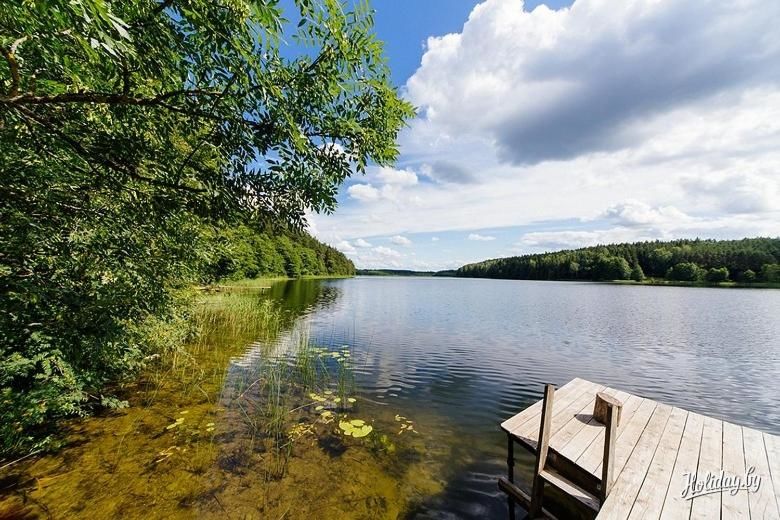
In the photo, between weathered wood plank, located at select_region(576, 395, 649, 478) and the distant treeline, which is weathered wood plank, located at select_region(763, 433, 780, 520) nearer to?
weathered wood plank, located at select_region(576, 395, 649, 478)

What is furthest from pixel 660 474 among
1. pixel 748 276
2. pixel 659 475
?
pixel 748 276

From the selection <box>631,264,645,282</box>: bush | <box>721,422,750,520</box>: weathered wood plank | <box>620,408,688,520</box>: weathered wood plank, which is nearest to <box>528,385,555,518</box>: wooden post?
<box>620,408,688,520</box>: weathered wood plank

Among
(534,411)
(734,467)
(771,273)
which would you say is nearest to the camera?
(734,467)

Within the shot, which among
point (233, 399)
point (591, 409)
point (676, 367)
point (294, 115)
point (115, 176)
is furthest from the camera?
point (676, 367)

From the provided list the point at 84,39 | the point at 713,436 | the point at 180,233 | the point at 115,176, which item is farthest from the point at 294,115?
the point at 713,436

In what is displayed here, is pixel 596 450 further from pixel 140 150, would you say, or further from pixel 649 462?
pixel 140 150

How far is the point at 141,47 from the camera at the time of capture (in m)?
3.22

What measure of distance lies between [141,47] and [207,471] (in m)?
7.08

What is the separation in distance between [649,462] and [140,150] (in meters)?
8.82

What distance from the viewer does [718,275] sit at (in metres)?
100

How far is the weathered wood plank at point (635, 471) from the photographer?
13.3 feet

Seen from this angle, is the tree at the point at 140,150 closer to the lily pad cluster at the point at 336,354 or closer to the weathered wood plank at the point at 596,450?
the weathered wood plank at the point at 596,450

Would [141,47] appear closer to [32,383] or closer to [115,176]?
[115,176]

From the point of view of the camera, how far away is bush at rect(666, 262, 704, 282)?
10369 centimetres
